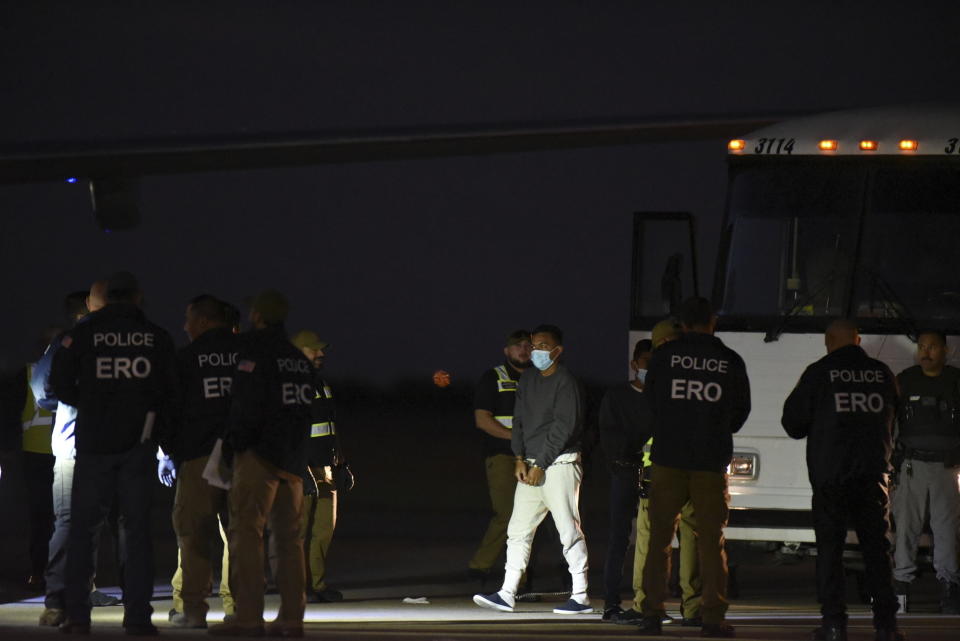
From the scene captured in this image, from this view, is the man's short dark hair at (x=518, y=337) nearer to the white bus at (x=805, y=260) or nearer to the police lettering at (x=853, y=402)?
the white bus at (x=805, y=260)

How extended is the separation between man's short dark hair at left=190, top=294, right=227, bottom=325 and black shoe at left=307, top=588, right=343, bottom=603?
2617mm

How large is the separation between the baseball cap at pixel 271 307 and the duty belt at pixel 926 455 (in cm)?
491

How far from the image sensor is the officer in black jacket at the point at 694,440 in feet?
30.8

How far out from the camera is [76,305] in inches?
434

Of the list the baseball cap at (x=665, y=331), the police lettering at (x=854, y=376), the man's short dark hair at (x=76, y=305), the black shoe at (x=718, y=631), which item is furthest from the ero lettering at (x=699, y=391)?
the man's short dark hair at (x=76, y=305)

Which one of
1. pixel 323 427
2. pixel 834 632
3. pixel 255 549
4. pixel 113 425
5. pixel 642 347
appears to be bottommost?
pixel 834 632

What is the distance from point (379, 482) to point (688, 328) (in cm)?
1441

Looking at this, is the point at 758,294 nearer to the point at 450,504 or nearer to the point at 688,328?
the point at 688,328

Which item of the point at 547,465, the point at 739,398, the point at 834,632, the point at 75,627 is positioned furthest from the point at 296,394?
the point at 834,632

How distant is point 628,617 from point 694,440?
55.7 inches

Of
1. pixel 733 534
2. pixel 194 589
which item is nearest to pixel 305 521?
pixel 194 589

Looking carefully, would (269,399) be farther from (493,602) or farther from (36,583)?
(36,583)

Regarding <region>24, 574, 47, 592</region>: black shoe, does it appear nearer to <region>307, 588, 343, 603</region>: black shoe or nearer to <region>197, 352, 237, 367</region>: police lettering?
<region>307, 588, 343, 603</region>: black shoe

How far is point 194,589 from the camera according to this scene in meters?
9.52
